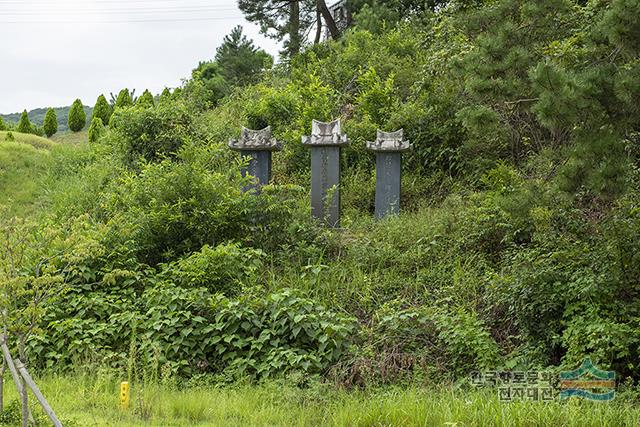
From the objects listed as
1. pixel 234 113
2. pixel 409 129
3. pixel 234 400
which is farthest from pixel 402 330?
pixel 234 113

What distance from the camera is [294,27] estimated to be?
22875 mm

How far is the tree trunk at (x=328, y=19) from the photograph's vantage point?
22891mm

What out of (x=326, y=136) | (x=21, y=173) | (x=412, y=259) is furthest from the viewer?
(x=21, y=173)

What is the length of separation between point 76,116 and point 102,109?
2005 millimetres

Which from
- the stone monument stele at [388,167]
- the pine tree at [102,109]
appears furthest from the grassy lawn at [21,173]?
the pine tree at [102,109]

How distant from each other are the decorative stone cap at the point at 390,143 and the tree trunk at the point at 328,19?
13.3 m

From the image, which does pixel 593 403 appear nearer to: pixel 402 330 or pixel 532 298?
pixel 532 298

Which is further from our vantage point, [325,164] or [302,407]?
[325,164]

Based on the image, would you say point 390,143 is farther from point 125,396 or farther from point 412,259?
point 125,396

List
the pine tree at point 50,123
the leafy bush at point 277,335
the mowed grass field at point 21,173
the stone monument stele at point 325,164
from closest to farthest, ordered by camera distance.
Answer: the leafy bush at point 277,335, the stone monument stele at point 325,164, the mowed grass field at point 21,173, the pine tree at point 50,123

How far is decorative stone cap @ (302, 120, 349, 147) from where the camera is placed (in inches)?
410

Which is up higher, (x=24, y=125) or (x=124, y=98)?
(x=124, y=98)

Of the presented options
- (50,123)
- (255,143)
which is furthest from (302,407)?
(50,123)

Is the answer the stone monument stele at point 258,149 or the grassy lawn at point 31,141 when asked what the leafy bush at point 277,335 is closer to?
the stone monument stele at point 258,149
